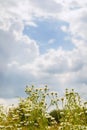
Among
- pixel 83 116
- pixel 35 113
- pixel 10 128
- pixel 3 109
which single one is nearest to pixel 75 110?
pixel 83 116

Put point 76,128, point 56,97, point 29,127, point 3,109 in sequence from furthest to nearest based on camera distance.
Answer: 1. point 3,109
2. point 56,97
3. point 29,127
4. point 76,128

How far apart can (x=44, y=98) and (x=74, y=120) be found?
1.00 m

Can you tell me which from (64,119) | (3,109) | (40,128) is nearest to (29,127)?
(40,128)

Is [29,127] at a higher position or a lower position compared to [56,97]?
lower

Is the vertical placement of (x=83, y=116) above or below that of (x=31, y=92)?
below

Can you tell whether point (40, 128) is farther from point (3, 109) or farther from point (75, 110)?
point (3, 109)

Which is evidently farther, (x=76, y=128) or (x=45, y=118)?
(x=45, y=118)

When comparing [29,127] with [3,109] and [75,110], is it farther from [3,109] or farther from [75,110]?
[3,109]

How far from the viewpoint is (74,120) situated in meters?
11.0

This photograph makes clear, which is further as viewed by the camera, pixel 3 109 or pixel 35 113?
pixel 3 109

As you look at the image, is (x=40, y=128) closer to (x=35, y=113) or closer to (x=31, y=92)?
(x=35, y=113)

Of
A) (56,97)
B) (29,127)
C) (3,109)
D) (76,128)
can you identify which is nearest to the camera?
(76,128)

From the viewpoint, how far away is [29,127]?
35.3 ft

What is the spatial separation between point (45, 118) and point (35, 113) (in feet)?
1.08
